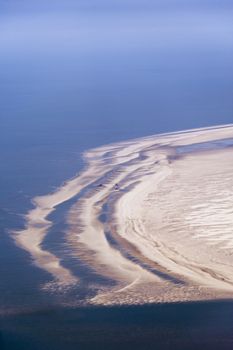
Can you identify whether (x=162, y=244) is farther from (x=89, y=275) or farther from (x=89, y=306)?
(x=89, y=306)

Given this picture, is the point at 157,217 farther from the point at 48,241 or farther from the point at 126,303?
the point at 126,303

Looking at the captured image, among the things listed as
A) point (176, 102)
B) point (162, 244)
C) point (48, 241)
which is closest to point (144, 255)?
point (162, 244)

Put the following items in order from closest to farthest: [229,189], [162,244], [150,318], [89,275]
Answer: [150,318] < [89,275] < [162,244] < [229,189]

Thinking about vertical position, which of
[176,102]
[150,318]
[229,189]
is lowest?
[150,318]

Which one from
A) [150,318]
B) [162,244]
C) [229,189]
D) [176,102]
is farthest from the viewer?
[176,102]

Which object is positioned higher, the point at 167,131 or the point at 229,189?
the point at 167,131

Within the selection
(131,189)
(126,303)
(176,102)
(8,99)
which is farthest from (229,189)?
(8,99)

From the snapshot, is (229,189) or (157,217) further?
(229,189)
